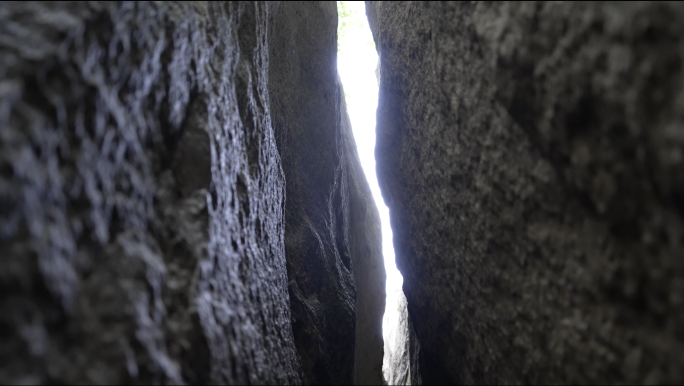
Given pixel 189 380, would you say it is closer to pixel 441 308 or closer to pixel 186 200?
pixel 186 200

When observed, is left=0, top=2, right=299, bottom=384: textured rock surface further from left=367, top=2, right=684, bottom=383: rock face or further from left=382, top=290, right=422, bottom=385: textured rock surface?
left=382, top=290, right=422, bottom=385: textured rock surface

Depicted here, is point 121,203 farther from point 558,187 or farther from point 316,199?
point 316,199

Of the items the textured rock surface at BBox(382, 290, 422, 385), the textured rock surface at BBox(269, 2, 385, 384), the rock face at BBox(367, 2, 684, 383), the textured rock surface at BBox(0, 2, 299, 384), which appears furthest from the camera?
the textured rock surface at BBox(382, 290, 422, 385)

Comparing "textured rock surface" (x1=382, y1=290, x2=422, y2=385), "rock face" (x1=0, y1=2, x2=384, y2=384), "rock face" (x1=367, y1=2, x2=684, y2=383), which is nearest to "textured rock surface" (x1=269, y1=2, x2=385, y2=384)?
"textured rock surface" (x1=382, y1=290, x2=422, y2=385)

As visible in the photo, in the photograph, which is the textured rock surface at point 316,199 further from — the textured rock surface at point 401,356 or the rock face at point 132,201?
the rock face at point 132,201

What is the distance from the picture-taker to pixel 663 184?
938mm

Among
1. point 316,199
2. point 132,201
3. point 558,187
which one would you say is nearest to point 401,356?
point 316,199

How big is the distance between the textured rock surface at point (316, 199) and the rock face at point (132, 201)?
109cm

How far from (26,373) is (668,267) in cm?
138

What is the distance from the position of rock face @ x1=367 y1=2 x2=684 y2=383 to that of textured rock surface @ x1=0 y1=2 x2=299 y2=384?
37.6 inches

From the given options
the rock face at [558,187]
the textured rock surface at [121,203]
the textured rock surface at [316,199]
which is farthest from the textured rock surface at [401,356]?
the textured rock surface at [121,203]

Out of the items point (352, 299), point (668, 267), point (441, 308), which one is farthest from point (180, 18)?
point (352, 299)

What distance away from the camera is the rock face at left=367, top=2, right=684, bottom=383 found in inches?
37.6

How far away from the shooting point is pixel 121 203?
109 centimetres
